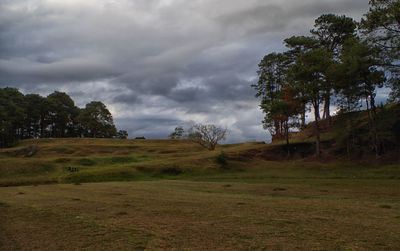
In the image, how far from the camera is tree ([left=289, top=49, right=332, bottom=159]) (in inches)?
1848

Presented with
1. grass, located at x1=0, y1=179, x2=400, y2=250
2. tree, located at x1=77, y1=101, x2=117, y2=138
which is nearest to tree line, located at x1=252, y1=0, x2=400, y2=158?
grass, located at x1=0, y1=179, x2=400, y2=250

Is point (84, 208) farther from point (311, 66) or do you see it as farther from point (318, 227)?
point (311, 66)

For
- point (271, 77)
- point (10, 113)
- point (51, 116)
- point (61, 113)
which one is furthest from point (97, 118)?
point (271, 77)

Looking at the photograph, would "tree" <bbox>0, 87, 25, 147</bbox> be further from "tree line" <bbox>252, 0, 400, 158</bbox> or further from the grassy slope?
"tree line" <bbox>252, 0, 400, 158</bbox>

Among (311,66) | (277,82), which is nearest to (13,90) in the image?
(277,82)

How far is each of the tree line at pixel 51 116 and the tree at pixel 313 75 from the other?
82326 mm

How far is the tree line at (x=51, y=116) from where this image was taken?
94.5 m

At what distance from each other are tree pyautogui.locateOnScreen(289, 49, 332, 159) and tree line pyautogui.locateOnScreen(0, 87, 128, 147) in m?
82.3

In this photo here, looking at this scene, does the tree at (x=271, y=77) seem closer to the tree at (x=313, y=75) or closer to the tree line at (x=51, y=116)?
the tree at (x=313, y=75)

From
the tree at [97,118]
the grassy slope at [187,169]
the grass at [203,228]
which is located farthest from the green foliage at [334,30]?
the tree at [97,118]

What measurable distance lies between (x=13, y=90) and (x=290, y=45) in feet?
325

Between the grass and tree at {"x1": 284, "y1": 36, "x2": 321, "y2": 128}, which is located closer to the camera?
the grass

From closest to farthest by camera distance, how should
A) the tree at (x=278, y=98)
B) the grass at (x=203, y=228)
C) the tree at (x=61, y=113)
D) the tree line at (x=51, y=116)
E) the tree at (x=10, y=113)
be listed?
the grass at (x=203, y=228) < the tree at (x=278, y=98) < the tree at (x=10, y=113) < the tree line at (x=51, y=116) < the tree at (x=61, y=113)

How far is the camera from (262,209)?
12.5m
